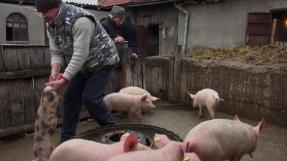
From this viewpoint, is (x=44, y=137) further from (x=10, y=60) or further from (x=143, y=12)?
(x=143, y=12)

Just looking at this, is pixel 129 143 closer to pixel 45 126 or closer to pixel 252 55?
pixel 45 126

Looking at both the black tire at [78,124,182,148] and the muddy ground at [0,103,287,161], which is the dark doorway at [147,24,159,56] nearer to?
the muddy ground at [0,103,287,161]

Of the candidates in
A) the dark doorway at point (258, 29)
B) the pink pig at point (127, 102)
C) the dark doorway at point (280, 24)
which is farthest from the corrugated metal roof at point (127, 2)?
the pink pig at point (127, 102)

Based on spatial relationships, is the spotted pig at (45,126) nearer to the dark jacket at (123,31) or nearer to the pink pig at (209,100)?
the pink pig at (209,100)

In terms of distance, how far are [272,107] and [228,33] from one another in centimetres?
589

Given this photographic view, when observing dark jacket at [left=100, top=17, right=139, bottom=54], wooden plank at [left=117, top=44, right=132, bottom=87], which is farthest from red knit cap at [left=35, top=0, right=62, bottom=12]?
dark jacket at [left=100, top=17, right=139, bottom=54]

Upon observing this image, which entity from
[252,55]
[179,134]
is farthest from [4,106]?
[252,55]

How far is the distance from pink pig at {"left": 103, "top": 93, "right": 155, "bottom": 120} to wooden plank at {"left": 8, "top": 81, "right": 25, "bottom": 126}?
1.31m

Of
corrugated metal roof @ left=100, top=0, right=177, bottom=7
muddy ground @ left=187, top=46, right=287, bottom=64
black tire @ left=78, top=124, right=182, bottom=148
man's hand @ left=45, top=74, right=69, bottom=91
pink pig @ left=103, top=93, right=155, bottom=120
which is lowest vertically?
pink pig @ left=103, top=93, right=155, bottom=120

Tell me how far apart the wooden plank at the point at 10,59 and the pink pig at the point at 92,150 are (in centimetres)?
321

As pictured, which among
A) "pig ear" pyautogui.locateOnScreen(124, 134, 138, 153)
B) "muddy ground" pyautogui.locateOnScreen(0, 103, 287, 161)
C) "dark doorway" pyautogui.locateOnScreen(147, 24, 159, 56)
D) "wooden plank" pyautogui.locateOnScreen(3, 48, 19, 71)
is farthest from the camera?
"dark doorway" pyautogui.locateOnScreen(147, 24, 159, 56)

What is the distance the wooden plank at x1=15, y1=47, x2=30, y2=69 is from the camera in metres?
5.27

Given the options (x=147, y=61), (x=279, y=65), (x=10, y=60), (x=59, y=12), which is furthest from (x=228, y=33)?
(x=59, y=12)

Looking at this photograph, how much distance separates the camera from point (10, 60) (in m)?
5.19
